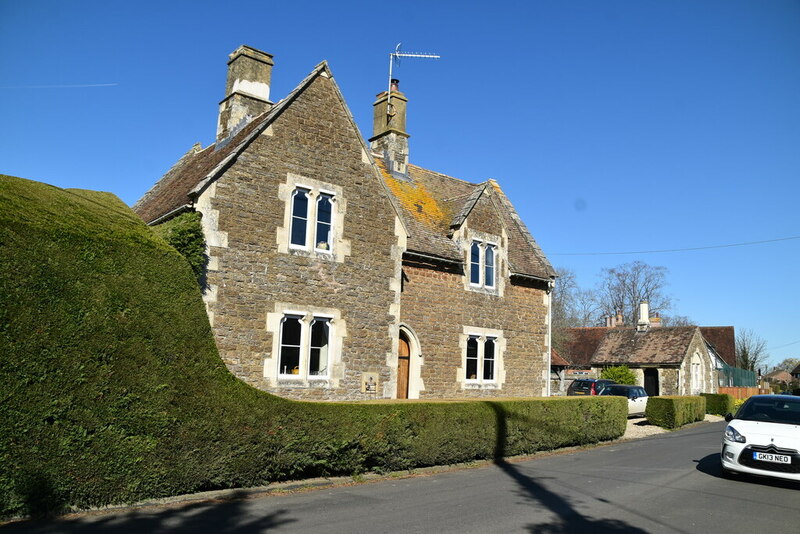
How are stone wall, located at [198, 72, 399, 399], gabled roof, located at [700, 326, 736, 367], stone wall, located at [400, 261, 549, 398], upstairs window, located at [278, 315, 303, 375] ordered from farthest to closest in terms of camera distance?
gabled roof, located at [700, 326, 736, 367]
stone wall, located at [400, 261, 549, 398]
upstairs window, located at [278, 315, 303, 375]
stone wall, located at [198, 72, 399, 399]

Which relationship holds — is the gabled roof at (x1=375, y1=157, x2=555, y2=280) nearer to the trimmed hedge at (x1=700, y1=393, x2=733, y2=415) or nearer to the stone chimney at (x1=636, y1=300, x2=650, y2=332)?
the trimmed hedge at (x1=700, y1=393, x2=733, y2=415)

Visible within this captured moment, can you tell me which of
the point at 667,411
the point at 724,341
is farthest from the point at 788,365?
the point at 667,411

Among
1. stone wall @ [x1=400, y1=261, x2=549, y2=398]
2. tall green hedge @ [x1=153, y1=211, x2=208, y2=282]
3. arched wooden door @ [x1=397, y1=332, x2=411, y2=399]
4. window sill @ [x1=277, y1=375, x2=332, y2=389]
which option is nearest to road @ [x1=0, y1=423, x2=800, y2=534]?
window sill @ [x1=277, y1=375, x2=332, y2=389]

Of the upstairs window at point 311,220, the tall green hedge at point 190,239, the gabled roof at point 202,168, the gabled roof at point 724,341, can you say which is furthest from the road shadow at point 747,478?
the gabled roof at point 724,341

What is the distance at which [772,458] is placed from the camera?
445 inches

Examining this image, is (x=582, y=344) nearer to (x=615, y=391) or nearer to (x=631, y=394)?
(x=631, y=394)

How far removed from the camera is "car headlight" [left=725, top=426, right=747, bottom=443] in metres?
11.9

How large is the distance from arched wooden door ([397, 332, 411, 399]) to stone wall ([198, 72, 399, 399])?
166 cm

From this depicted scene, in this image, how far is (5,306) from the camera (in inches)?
311

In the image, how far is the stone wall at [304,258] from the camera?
14.1m

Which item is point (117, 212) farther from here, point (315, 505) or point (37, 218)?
point (315, 505)

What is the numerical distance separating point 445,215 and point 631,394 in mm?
14492

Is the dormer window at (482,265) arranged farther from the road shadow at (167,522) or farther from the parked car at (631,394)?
the road shadow at (167,522)

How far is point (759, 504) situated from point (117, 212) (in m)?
11.8
